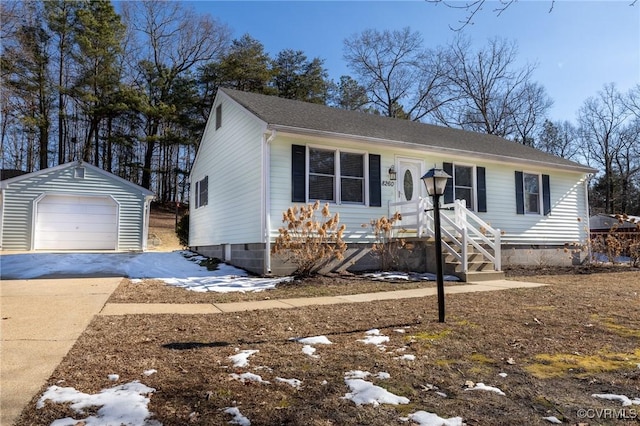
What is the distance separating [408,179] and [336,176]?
8.06 feet

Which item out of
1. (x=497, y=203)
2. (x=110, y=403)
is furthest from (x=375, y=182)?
(x=110, y=403)

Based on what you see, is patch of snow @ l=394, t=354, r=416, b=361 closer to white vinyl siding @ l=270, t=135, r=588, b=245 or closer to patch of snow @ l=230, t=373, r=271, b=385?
patch of snow @ l=230, t=373, r=271, b=385

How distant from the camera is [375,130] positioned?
11602 millimetres

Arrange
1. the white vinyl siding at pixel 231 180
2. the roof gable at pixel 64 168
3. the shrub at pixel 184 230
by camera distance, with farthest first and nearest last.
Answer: the shrub at pixel 184 230 → the roof gable at pixel 64 168 → the white vinyl siding at pixel 231 180

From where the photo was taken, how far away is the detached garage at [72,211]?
1495cm

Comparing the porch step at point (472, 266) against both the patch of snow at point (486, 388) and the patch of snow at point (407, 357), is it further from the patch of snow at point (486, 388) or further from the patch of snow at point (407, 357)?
the patch of snow at point (486, 388)

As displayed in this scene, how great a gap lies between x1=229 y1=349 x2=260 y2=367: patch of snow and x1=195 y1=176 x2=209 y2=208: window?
429 inches

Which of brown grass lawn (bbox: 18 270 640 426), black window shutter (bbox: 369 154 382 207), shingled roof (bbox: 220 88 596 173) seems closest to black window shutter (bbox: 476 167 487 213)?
shingled roof (bbox: 220 88 596 173)

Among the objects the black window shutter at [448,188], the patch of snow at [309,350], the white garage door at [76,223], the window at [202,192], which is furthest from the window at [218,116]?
the patch of snow at [309,350]

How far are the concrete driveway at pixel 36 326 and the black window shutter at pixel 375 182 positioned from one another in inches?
240

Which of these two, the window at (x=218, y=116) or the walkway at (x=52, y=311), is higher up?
the window at (x=218, y=116)

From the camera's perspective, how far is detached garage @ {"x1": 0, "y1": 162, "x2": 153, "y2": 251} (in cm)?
1495

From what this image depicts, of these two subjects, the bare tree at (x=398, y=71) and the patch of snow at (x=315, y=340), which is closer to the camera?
the patch of snow at (x=315, y=340)

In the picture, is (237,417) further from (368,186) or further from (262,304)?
(368,186)
